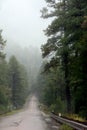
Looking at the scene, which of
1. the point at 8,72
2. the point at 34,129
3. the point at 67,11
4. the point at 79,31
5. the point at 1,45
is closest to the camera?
the point at 34,129

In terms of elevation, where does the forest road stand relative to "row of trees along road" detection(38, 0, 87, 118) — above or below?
below

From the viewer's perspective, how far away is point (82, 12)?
36281mm

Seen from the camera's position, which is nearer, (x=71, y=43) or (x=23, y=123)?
(x=23, y=123)

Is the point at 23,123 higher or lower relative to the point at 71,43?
lower

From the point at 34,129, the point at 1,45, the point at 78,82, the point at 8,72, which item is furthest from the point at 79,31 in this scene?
the point at 8,72

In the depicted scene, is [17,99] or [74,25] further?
[17,99]

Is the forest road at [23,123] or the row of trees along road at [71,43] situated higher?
the row of trees along road at [71,43]

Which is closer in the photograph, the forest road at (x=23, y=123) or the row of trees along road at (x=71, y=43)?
the forest road at (x=23, y=123)

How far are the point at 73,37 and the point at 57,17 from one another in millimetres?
4682

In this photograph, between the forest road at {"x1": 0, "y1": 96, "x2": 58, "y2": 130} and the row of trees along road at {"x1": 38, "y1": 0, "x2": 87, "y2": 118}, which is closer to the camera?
the forest road at {"x1": 0, "y1": 96, "x2": 58, "y2": 130}

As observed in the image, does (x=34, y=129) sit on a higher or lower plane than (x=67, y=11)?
lower

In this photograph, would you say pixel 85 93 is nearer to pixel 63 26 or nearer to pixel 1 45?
pixel 63 26

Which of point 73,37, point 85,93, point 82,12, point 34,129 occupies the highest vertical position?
point 82,12

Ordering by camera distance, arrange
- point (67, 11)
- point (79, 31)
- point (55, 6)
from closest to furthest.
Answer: point (79, 31)
point (67, 11)
point (55, 6)
